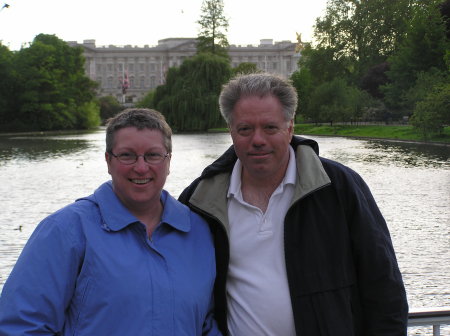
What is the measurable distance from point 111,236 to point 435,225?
32.2 feet

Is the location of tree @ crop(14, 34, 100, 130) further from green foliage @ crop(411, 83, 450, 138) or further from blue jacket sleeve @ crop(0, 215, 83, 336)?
blue jacket sleeve @ crop(0, 215, 83, 336)

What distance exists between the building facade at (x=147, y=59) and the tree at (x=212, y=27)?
4805 centimetres

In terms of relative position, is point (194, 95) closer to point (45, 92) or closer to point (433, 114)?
point (433, 114)

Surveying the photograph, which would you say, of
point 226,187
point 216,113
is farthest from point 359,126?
point 226,187

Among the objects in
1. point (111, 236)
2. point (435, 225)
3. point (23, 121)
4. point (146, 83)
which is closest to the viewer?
point (111, 236)

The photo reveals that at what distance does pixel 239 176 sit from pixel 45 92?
54504 millimetres

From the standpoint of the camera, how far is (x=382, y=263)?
222cm

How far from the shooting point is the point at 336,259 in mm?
2213

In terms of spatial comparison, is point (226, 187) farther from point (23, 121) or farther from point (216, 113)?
point (23, 121)

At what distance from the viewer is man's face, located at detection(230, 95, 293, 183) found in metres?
2.26

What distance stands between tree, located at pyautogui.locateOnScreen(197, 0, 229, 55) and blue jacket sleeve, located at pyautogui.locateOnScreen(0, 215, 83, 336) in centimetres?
6231

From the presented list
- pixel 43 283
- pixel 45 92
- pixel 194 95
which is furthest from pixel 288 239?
pixel 45 92

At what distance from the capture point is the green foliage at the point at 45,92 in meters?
53.1

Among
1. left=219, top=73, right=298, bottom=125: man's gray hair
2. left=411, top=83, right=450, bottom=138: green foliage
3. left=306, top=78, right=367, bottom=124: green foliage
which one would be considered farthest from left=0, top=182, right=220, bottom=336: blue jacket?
left=306, top=78, right=367, bottom=124: green foliage
